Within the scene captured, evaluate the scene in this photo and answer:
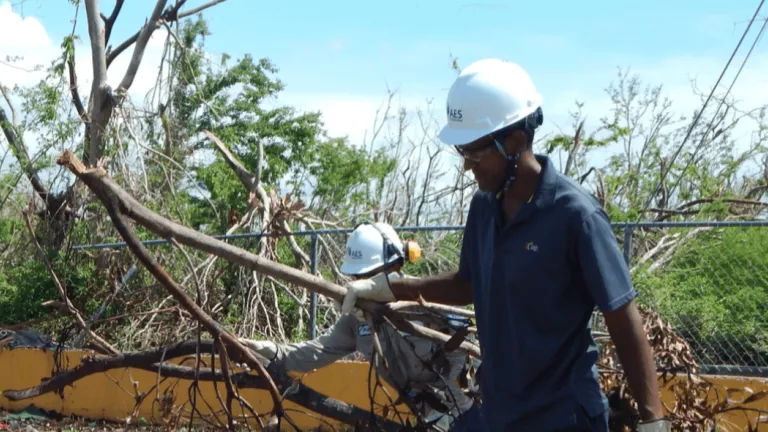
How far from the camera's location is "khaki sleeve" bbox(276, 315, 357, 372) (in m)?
5.14

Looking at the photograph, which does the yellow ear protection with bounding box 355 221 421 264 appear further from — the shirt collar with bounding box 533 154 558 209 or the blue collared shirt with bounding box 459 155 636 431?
the shirt collar with bounding box 533 154 558 209

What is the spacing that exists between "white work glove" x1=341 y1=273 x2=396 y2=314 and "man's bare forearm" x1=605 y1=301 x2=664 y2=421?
5.20ft

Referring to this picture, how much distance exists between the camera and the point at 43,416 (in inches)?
316

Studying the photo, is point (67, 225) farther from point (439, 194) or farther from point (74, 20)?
point (439, 194)

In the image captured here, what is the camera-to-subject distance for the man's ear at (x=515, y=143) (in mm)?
3049

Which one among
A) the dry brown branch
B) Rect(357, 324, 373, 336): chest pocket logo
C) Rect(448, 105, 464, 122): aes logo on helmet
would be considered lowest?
Rect(357, 324, 373, 336): chest pocket logo

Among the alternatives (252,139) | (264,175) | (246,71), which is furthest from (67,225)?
(246,71)

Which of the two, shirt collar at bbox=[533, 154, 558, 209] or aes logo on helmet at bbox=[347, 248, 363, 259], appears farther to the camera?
aes logo on helmet at bbox=[347, 248, 363, 259]

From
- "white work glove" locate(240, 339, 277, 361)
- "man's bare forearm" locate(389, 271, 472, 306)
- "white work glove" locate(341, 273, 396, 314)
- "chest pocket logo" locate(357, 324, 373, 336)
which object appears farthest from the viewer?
"chest pocket logo" locate(357, 324, 373, 336)

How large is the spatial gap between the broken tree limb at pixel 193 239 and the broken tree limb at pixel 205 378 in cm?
56

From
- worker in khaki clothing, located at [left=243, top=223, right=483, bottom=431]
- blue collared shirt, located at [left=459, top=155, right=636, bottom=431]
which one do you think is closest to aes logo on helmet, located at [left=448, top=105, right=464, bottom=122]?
blue collared shirt, located at [left=459, top=155, right=636, bottom=431]

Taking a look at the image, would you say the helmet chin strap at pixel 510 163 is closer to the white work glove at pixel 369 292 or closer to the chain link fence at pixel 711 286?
the white work glove at pixel 369 292

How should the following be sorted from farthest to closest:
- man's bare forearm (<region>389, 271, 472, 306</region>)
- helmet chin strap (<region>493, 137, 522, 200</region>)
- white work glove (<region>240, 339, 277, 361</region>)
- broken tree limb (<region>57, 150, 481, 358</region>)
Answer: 1. white work glove (<region>240, 339, 277, 361</region>)
2. broken tree limb (<region>57, 150, 481, 358</region>)
3. man's bare forearm (<region>389, 271, 472, 306</region>)
4. helmet chin strap (<region>493, 137, 522, 200</region>)

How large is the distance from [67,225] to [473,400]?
7639 millimetres
